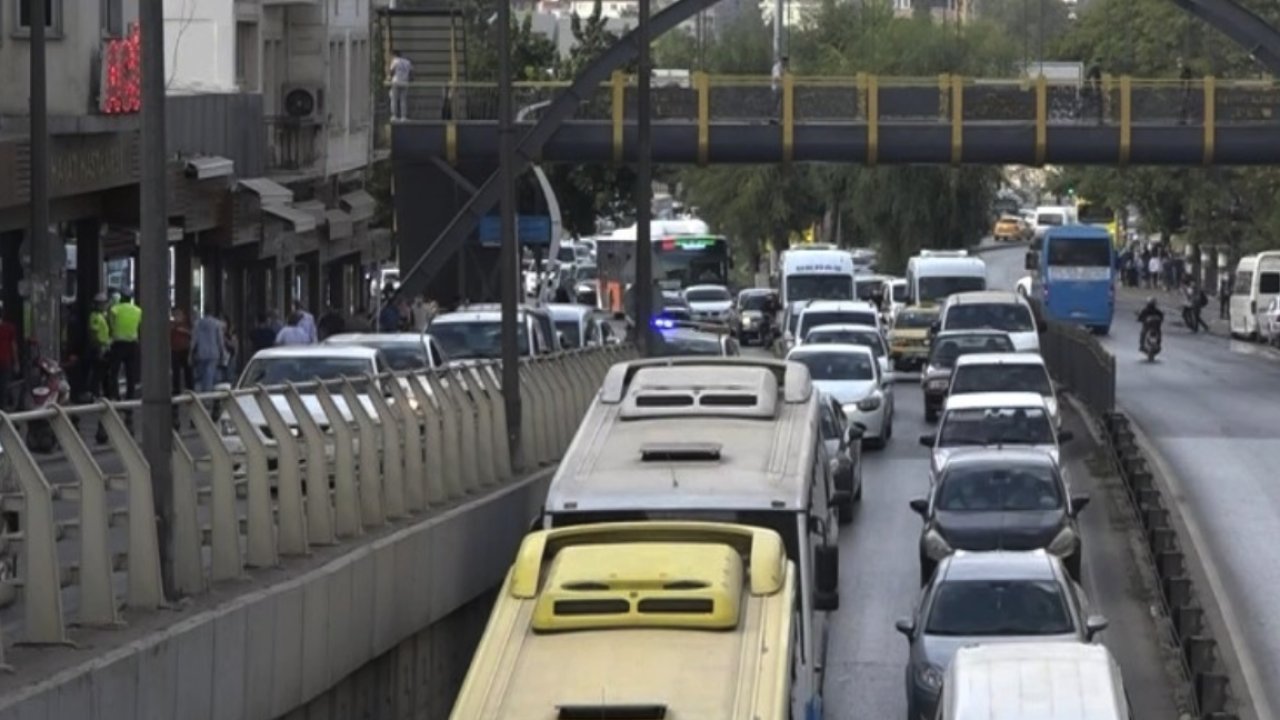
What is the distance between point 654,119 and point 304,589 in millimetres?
41693

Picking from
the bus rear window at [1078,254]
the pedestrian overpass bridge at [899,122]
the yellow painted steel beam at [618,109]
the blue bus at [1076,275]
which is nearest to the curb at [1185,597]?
the pedestrian overpass bridge at [899,122]

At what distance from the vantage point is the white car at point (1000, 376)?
42062mm

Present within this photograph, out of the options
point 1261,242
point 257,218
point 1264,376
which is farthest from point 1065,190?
point 257,218

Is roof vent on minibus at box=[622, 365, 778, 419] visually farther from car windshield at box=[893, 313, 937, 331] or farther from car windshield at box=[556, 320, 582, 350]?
car windshield at box=[893, 313, 937, 331]

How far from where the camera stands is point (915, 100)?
58281 millimetres

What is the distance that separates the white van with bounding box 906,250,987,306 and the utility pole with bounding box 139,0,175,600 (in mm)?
52615

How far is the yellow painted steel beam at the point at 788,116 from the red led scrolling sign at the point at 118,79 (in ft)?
63.3

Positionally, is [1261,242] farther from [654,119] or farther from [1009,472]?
[1009,472]

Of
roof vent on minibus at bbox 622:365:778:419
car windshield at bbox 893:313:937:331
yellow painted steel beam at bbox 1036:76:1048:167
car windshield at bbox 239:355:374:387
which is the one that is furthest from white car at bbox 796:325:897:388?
roof vent on minibus at bbox 622:365:778:419

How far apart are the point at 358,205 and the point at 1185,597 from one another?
4255cm

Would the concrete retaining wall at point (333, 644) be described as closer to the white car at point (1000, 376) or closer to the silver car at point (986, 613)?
the silver car at point (986, 613)

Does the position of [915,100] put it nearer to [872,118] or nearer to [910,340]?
[872,118]

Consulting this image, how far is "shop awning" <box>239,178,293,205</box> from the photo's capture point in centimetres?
4934

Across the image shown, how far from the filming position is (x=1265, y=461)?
43.1 meters
